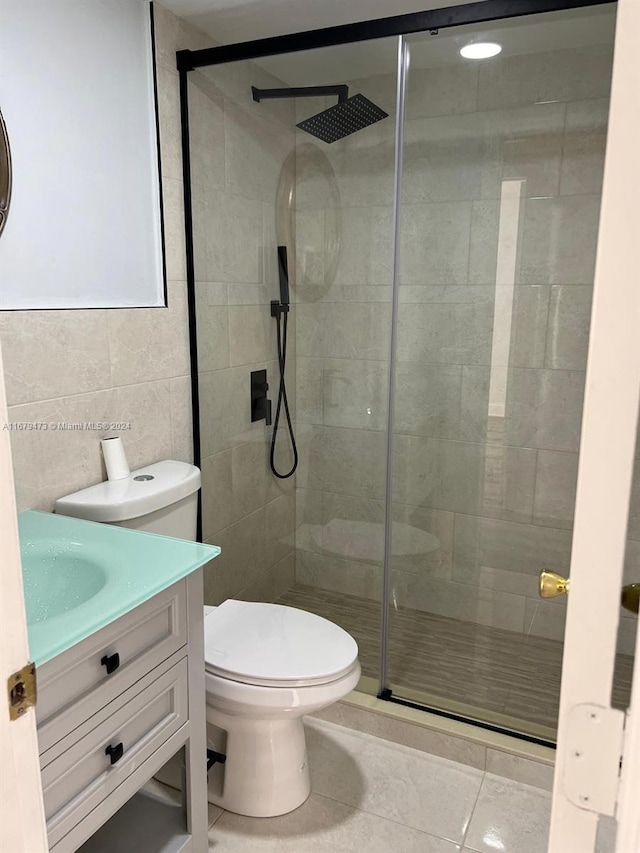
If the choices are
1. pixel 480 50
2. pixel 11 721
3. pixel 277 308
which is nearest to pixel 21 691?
pixel 11 721

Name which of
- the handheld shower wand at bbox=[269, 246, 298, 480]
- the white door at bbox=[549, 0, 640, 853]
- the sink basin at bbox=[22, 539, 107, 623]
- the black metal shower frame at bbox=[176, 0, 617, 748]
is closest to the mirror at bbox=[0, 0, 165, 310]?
the black metal shower frame at bbox=[176, 0, 617, 748]

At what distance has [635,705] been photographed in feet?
1.68

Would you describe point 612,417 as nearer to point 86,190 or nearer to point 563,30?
point 86,190

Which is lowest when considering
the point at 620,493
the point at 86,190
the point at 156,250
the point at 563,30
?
the point at 620,493

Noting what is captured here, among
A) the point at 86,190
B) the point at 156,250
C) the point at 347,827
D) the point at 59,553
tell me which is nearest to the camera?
the point at 59,553

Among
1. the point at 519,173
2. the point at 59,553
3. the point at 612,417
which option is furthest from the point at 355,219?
the point at 612,417


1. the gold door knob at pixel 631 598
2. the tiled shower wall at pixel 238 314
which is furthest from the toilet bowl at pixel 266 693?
the gold door knob at pixel 631 598

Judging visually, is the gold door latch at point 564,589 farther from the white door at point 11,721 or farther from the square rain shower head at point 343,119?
the square rain shower head at point 343,119

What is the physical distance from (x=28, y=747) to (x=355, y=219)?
206cm

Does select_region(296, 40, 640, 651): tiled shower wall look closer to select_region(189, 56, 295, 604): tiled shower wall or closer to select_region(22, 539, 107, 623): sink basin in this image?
select_region(189, 56, 295, 604): tiled shower wall

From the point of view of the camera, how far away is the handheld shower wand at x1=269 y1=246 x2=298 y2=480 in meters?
2.53

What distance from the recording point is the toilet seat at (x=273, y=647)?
1631 millimetres

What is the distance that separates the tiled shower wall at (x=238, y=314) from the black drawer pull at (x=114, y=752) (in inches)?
45.8

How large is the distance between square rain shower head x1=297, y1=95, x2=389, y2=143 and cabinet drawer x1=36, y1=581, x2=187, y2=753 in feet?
5.67
